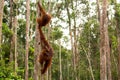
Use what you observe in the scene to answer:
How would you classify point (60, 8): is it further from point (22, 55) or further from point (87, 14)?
point (22, 55)

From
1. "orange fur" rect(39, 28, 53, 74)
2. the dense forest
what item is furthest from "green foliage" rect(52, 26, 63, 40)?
"orange fur" rect(39, 28, 53, 74)

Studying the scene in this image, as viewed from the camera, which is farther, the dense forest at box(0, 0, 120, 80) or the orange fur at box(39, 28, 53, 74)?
the dense forest at box(0, 0, 120, 80)

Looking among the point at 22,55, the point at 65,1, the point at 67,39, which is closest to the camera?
the point at 65,1

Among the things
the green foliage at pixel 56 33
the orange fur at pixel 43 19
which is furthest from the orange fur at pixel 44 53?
the green foliage at pixel 56 33

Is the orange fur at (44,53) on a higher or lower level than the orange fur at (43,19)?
lower

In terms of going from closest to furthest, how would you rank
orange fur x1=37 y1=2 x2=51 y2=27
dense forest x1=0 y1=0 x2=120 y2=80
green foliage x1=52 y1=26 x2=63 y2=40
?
orange fur x1=37 y1=2 x2=51 y2=27
dense forest x1=0 y1=0 x2=120 y2=80
green foliage x1=52 y1=26 x2=63 y2=40

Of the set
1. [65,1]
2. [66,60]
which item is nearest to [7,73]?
[65,1]

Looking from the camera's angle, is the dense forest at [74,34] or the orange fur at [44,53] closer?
the orange fur at [44,53]

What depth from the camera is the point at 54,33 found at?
28.9m

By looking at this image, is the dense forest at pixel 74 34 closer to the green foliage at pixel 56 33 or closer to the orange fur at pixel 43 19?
the green foliage at pixel 56 33

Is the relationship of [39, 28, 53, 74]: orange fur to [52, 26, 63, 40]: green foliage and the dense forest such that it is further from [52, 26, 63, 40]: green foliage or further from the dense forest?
[52, 26, 63, 40]: green foliage

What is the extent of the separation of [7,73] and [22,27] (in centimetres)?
1766

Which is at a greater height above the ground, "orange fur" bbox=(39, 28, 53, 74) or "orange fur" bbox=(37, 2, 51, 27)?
"orange fur" bbox=(37, 2, 51, 27)

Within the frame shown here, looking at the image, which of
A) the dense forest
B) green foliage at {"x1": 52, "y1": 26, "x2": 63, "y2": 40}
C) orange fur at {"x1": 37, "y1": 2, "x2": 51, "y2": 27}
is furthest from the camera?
green foliage at {"x1": 52, "y1": 26, "x2": 63, "y2": 40}
